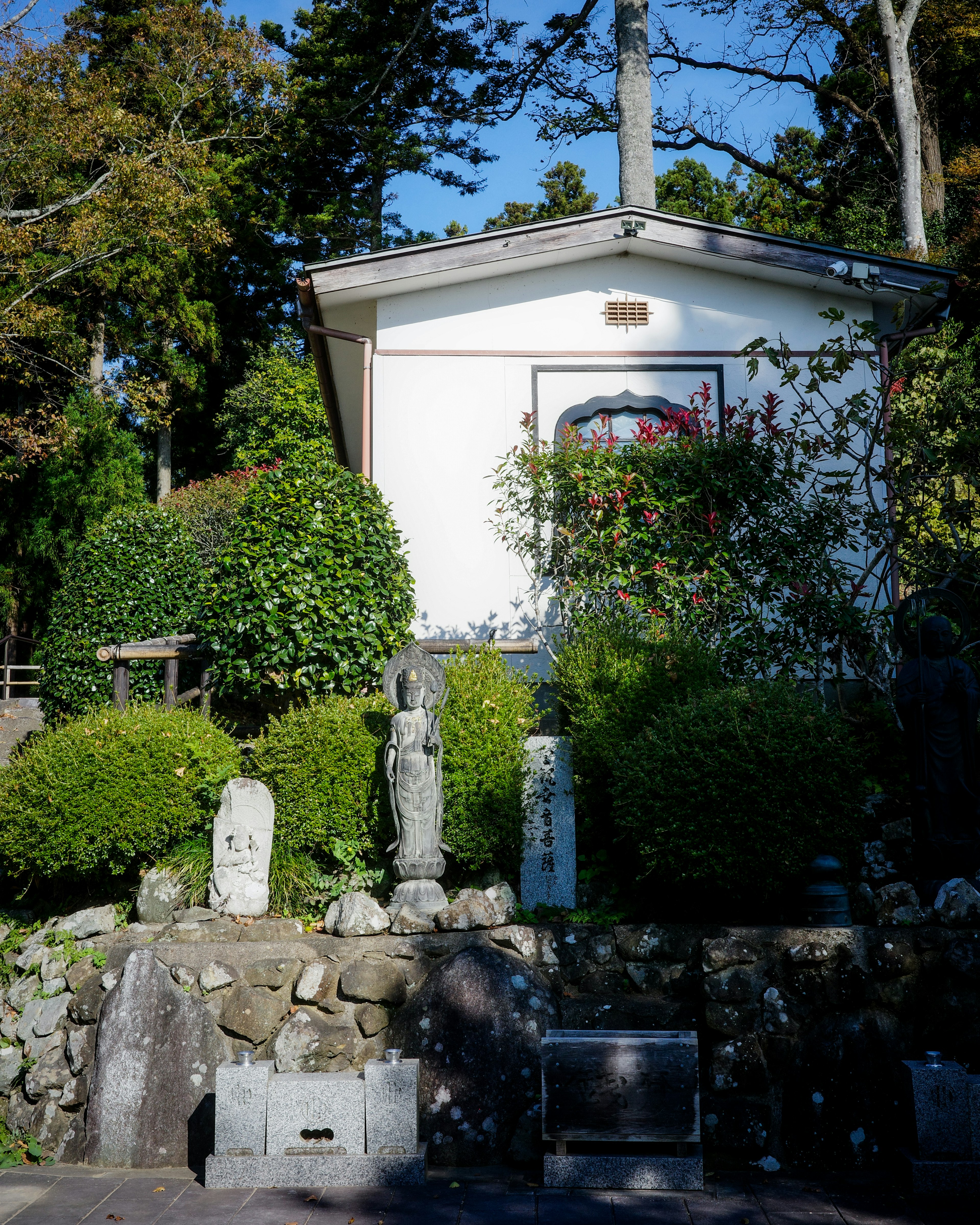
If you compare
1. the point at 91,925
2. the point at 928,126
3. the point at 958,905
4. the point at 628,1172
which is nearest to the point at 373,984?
the point at 628,1172

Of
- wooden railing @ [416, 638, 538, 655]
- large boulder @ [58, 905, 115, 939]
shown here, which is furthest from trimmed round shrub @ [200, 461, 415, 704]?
Answer: large boulder @ [58, 905, 115, 939]

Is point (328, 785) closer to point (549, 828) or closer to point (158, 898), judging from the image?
point (158, 898)

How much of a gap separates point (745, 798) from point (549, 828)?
66.3 inches

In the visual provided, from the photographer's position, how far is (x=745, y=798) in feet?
20.5

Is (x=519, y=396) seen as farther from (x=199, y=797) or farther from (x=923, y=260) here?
(x=923, y=260)

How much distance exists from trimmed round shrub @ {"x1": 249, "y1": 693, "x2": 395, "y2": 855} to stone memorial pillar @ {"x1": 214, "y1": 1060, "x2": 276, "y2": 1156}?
6.79 feet

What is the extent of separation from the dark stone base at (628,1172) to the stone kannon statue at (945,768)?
2657 millimetres

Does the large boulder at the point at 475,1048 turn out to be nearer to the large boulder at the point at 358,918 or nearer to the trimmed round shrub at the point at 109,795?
the large boulder at the point at 358,918

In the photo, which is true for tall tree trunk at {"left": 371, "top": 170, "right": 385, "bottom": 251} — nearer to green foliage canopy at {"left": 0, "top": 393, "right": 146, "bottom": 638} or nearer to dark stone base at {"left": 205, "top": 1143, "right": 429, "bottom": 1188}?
green foliage canopy at {"left": 0, "top": 393, "right": 146, "bottom": 638}

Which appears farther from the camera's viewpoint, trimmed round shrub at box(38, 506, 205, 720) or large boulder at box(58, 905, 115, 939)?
trimmed round shrub at box(38, 506, 205, 720)

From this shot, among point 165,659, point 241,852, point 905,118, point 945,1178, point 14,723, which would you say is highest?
point 905,118

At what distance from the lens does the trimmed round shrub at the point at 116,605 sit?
36.3ft

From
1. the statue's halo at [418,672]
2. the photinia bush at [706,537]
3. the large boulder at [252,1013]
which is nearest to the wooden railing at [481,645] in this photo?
the photinia bush at [706,537]

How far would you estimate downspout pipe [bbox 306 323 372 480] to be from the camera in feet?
35.4
